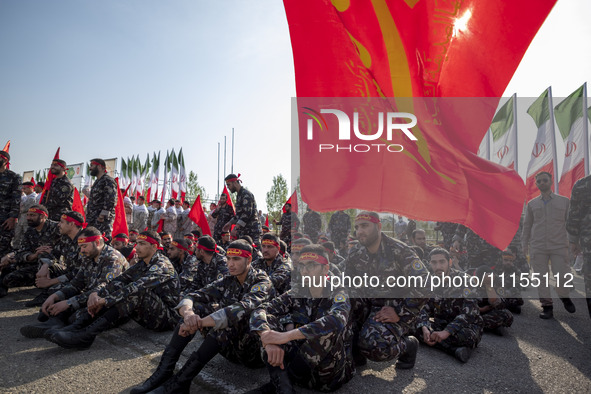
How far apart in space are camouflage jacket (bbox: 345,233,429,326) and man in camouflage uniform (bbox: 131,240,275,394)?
3.20 feet

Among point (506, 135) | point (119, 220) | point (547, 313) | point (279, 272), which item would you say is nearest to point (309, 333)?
point (279, 272)

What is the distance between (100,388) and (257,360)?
1339mm

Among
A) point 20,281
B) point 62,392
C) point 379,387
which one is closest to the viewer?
point 62,392

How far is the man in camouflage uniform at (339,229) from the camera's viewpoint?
9.29m

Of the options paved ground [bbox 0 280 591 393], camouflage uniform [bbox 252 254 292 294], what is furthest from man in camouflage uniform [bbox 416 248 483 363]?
camouflage uniform [bbox 252 254 292 294]

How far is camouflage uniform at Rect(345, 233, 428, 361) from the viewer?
10.4 ft

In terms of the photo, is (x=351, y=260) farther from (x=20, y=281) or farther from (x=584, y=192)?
(x=20, y=281)

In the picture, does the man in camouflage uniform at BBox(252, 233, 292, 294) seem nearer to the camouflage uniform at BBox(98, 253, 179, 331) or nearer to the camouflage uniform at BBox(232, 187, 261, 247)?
the camouflage uniform at BBox(98, 253, 179, 331)

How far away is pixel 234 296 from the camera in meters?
3.55

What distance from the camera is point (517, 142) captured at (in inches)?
536

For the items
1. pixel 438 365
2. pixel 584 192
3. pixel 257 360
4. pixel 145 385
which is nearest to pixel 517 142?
pixel 584 192

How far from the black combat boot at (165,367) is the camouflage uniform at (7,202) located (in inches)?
213

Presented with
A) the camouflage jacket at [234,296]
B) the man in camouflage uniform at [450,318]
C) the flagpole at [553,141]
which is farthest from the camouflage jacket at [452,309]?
the flagpole at [553,141]

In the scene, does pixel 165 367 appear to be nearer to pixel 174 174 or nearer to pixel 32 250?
pixel 32 250
